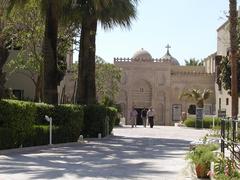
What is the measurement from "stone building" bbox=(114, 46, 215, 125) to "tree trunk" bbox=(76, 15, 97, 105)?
41469mm

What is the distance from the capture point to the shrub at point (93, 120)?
→ 27.0 meters

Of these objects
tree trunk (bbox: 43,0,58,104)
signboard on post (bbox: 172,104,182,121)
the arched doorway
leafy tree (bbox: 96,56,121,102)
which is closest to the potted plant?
tree trunk (bbox: 43,0,58,104)

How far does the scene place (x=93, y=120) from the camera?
89.2ft

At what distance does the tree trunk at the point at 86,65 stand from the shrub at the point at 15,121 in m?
9.08

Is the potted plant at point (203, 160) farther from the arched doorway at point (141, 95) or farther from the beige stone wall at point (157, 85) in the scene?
the arched doorway at point (141, 95)

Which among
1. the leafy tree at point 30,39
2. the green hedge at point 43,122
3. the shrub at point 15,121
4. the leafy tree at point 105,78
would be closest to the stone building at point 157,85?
the leafy tree at point 105,78

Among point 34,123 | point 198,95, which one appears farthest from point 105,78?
point 34,123

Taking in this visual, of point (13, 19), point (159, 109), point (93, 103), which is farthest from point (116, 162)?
point (159, 109)

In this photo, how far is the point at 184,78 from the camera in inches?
2849

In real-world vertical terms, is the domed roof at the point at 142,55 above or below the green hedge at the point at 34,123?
above

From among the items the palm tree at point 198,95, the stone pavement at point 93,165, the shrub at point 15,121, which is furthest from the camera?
the palm tree at point 198,95

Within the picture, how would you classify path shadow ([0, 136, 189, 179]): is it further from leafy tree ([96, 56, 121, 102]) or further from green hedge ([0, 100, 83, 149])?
leafy tree ([96, 56, 121, 102])

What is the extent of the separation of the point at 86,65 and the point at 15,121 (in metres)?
10.5

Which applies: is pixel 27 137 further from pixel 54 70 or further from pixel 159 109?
pixel 159 109
